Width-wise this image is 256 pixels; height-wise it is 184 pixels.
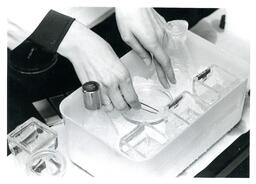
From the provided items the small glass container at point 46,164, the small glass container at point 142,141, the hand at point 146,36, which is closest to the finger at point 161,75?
the hand at point 146,36

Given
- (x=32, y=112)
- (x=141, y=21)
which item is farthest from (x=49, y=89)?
(x=141, y=21)

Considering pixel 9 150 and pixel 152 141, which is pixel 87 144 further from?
pixel 9 150

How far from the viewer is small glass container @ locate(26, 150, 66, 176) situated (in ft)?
3.03

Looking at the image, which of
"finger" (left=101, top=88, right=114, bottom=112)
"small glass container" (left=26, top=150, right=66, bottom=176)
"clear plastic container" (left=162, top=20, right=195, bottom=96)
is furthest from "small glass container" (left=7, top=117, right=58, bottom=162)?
"clear plastic container" (left=162, top=20, right=195, bottom=96)

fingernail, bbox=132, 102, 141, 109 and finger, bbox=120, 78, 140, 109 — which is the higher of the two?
finger, bbox=120, 78, 140, 109

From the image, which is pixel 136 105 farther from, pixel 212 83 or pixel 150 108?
pixel 212 83

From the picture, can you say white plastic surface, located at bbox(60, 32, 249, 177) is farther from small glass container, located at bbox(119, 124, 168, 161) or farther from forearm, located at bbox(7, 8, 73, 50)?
forearm, located at bbox(7, 8, 73, 50)

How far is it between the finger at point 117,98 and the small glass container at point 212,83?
0.42ft

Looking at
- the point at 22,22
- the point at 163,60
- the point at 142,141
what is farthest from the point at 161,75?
the point at 22,22

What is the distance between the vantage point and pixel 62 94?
3.48 ft

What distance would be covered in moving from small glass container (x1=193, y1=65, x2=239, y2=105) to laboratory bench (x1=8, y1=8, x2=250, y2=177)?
0.09 metres

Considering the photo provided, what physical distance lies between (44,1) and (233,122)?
39 cm

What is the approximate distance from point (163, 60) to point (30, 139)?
26 cm

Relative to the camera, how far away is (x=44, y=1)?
100 centimetres
